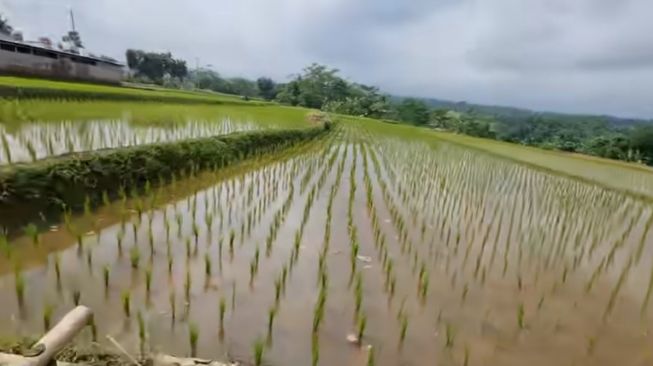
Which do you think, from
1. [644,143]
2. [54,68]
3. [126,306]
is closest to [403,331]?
[126,306]

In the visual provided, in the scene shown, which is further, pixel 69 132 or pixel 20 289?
pixel 69 132

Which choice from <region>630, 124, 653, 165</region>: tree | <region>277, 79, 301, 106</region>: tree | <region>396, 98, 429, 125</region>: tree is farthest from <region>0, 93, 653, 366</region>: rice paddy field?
<region>277, 79, 301, 106</region>: tree

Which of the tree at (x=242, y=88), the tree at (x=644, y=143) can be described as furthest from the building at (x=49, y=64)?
the tree at (x=644, y=143)

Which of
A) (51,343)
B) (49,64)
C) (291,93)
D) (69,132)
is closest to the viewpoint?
(51,343)

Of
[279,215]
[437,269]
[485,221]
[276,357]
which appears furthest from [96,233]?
[485,221]

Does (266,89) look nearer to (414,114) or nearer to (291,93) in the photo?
(291,93)

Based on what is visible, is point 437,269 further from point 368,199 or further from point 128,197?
point 128,197
